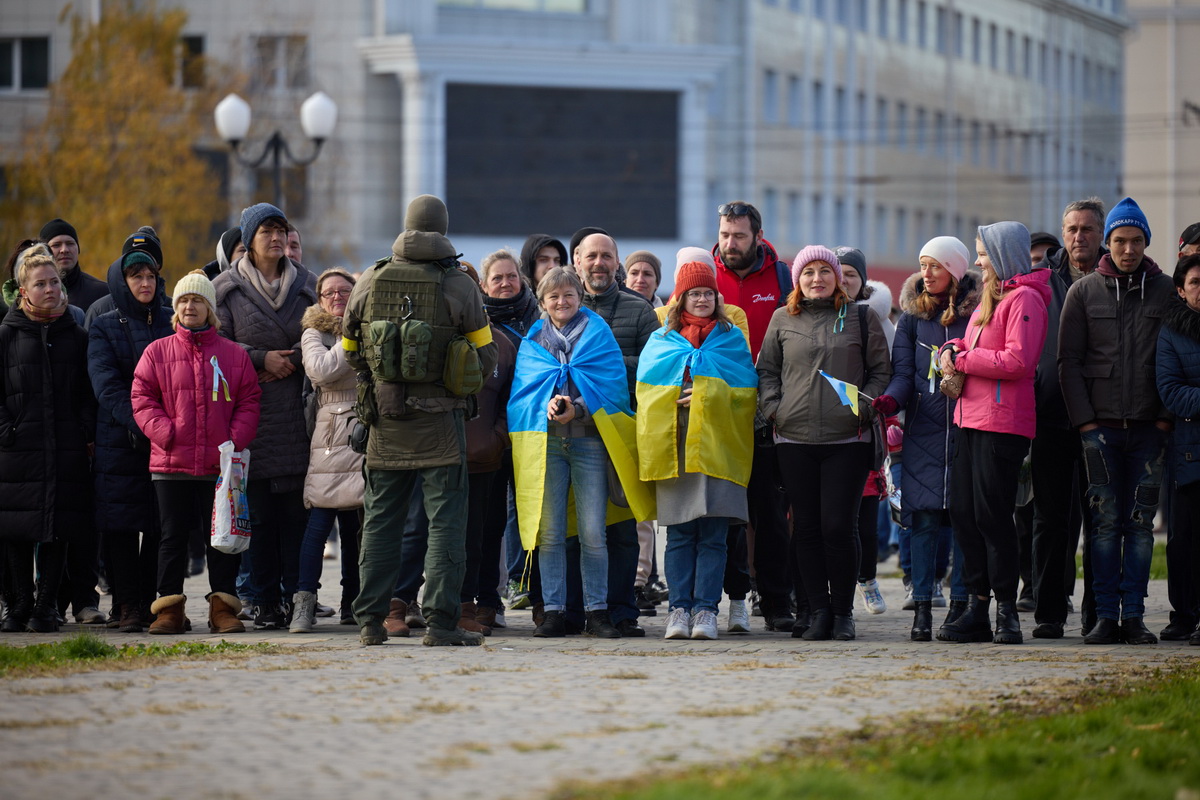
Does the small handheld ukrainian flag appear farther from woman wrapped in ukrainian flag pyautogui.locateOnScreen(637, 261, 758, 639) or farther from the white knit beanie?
the white knit beanie

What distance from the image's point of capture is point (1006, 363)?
10781 mm

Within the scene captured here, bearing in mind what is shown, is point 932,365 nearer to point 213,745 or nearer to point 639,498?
point 639,498

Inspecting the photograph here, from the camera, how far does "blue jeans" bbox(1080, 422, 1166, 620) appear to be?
10914 millimetres

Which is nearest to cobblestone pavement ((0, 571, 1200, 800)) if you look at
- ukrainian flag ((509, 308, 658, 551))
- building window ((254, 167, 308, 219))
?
ukrainian flag ((509, 308, 658, 551))

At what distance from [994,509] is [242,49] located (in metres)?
44.9

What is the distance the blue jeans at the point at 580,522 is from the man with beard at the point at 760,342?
0.97m

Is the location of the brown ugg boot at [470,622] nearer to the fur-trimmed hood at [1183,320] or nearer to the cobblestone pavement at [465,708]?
the cobblestone pavement at [465,708]

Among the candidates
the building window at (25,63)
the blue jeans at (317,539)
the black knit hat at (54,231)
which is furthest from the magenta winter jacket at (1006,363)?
the building window at (25,63)

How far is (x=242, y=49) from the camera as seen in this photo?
5322 centimetres

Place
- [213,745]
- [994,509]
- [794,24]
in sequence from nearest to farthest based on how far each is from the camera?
[213,745] < [994,509] < [794,24]

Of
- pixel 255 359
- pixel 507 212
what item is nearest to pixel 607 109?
pixel 507 212

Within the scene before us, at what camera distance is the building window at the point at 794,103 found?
216 feet

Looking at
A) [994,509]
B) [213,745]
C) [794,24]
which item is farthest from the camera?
[794,24]

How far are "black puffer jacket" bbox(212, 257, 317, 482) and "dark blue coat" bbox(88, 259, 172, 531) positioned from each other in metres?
0.52
